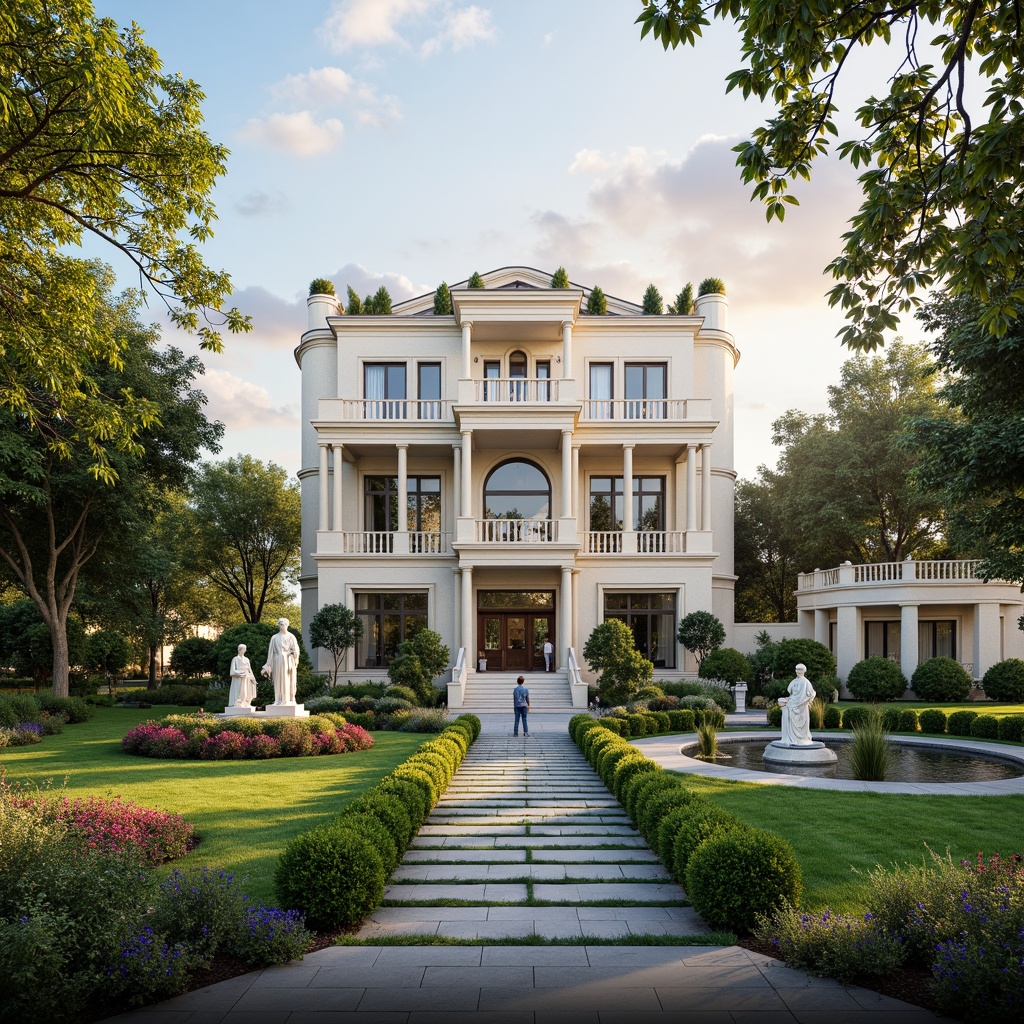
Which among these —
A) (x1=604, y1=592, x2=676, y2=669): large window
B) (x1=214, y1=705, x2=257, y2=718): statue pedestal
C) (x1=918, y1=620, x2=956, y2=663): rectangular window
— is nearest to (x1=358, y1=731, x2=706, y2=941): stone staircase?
(x1=214, y1=705, x2=257, y2=718): statue pedestal

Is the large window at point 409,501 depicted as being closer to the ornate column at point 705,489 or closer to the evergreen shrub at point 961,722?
the ornate column at point 705,489

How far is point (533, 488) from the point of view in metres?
32.6

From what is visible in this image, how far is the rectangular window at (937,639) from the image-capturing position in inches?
1262

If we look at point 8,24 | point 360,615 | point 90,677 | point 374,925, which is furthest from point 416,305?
point 374,925

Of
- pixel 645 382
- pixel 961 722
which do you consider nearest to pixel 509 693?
pixel 961 722

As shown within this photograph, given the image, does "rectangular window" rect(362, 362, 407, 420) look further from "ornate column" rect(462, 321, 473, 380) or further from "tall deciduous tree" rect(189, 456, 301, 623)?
"tall deciduous tree" rect(189, 456, 301, 623)

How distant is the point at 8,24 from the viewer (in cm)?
769

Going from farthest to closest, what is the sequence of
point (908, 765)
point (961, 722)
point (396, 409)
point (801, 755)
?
1. point (396, 409)
2. point (961, 722)
3. point (908, 765)
4. point (801, 755)

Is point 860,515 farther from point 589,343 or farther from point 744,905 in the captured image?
point 744,905

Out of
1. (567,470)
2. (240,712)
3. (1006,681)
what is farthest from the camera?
(567,470)

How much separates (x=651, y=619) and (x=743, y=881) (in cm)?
2435

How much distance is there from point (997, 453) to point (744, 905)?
12.7 meters

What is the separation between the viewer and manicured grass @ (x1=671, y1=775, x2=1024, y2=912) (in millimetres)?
8469

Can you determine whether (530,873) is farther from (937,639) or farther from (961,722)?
(937,639)
